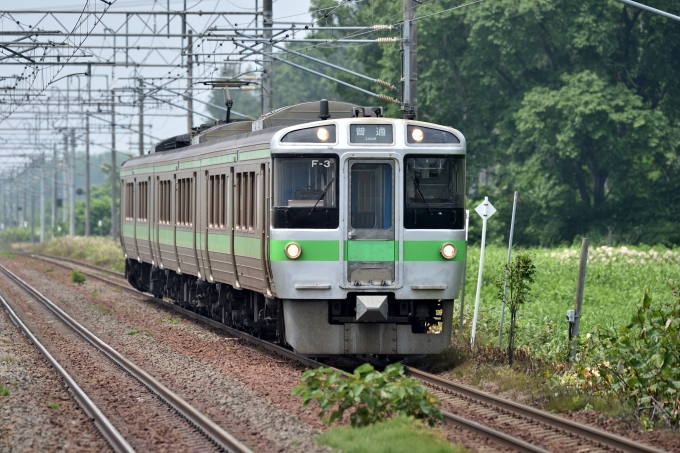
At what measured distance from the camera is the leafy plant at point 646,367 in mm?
10422

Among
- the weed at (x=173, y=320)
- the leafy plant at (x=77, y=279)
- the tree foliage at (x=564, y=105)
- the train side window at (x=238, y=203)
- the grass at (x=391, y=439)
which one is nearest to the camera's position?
the grass at (x=391, y=439)

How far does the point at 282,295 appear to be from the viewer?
44.4ft

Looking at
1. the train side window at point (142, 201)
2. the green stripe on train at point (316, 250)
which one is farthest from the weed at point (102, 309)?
the green stripe on train at point (316, 250)

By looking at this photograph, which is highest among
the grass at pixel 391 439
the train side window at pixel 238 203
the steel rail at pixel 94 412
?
the train side window at pixel 238 203

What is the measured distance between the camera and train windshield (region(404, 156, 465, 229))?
13.5m

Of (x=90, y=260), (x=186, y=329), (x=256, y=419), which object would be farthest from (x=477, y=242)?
(x=256, y=419)

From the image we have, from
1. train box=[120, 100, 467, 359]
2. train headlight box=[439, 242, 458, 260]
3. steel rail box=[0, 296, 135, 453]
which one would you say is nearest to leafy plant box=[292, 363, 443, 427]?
steel rail box=[0, 296, 135, 453]

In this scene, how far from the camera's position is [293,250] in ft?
44.0

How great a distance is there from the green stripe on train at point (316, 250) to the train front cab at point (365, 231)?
0.01 m

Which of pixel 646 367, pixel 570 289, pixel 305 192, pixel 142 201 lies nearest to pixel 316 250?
pixel 305 192

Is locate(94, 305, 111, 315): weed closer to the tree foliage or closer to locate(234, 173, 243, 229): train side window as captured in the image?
locate(234, 173, 243, 229): train side window

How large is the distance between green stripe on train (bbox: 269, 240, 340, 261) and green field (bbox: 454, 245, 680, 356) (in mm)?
3228

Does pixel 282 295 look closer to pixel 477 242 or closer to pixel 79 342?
pixel 79 342

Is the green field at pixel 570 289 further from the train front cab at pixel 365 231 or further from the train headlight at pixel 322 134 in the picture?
the train headlight at pixel 322 134
